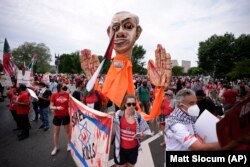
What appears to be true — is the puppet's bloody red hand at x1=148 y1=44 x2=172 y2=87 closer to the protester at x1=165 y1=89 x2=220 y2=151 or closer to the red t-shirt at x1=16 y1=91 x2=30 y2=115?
the protester at x1=165 y1=89 x2=220 y2=151

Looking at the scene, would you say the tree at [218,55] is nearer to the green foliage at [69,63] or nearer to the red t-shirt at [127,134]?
the red t-shirt at [127,134]

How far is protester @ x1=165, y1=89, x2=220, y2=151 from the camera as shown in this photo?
205 cm

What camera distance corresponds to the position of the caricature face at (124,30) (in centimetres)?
522

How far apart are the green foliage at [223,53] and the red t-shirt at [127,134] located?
4246 centimetres

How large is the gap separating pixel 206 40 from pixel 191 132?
5039 cm

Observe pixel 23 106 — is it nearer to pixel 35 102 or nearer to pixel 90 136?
pixel 35 102

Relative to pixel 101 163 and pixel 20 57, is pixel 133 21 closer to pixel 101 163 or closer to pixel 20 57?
pixel 101 163

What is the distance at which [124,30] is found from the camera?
526 cm

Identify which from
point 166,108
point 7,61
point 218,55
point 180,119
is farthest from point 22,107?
point 218,55

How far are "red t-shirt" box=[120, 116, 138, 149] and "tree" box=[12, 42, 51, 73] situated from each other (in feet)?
221

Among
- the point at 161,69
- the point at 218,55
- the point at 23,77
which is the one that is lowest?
the point at 23,77

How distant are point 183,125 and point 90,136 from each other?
5.61ft

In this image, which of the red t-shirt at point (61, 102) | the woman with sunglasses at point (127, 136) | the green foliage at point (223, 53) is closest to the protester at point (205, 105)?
the woman with sunglasses at point (127, 136)

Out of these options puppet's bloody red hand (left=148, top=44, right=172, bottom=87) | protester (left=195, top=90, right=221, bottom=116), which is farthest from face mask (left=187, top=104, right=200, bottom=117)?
protester (left=195, top=90, right=221, bottom=116)
